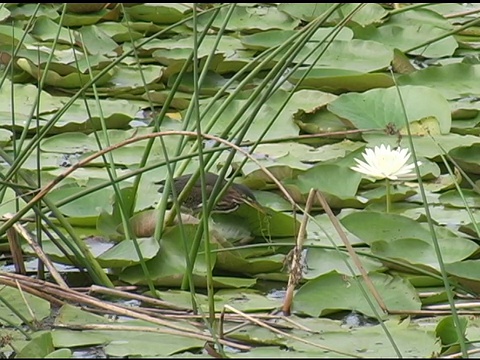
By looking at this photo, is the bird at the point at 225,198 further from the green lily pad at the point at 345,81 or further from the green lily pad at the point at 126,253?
the green lily pad at the point at 345,81

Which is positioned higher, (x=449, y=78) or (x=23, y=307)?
(x=449, y=78)

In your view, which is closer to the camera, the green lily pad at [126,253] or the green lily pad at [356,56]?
the green lily pad at [126,253]

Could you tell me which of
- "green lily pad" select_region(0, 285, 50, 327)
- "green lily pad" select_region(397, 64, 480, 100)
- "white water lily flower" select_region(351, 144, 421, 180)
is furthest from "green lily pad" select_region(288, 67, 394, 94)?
"green lily pad" select_region(0, 285, 50, 327)

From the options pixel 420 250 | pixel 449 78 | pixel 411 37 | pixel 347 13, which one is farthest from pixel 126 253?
pixel 347 13

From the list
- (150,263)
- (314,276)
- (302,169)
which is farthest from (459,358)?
(302,169)

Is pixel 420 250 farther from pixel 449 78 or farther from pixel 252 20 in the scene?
pixel 252 20

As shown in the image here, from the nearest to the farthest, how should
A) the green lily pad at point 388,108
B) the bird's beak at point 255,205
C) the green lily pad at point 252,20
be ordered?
the bird's beak at point 255,205
the green lily pad at point 388,108
the green lily pad at point 252,20

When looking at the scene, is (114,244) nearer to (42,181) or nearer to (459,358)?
(42,181)

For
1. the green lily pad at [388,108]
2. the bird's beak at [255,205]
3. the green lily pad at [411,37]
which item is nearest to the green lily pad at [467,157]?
the green lily pad at [388,108]

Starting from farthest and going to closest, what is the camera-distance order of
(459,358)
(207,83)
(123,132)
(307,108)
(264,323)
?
(207,83)
(307,108)
(123,132)
(264,323)
(459,358)

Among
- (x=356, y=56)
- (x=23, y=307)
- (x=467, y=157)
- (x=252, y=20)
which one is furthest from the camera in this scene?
(x=252, y=20)

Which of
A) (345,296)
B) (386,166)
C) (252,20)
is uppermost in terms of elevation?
(252,20)
